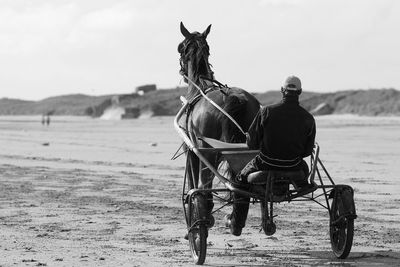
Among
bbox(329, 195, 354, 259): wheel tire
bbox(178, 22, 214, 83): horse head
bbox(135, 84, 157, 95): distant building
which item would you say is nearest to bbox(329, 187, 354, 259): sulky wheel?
bbox(329, 195, 354, 259): wheel tire

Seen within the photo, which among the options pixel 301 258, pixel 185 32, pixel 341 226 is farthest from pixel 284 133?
pixel 185 32

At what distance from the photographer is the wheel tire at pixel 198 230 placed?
8.37 meters

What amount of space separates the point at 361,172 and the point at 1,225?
10.1 m

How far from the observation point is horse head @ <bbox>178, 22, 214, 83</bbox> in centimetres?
1118

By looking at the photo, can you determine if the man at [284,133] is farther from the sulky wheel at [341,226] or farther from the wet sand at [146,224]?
the wet sand at [146,224]

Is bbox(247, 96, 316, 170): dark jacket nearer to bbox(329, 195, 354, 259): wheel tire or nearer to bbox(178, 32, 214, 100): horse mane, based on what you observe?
bbox(329, 195, 354, 259): wheel tire

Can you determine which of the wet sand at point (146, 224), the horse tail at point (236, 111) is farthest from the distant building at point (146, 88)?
the horse tail at point (236, 111)

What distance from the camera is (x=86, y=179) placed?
17859 mm

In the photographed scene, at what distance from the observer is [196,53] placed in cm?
1120

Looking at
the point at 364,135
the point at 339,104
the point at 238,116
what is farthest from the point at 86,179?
the point at 339,104

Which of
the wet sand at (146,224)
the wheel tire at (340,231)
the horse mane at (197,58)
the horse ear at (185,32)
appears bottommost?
the wet sand at (146,224)

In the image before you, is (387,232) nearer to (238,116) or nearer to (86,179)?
(238,116)

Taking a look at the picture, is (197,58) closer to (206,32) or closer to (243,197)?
(206,32)

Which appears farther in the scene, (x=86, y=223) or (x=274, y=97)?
(x=274, y=97)
